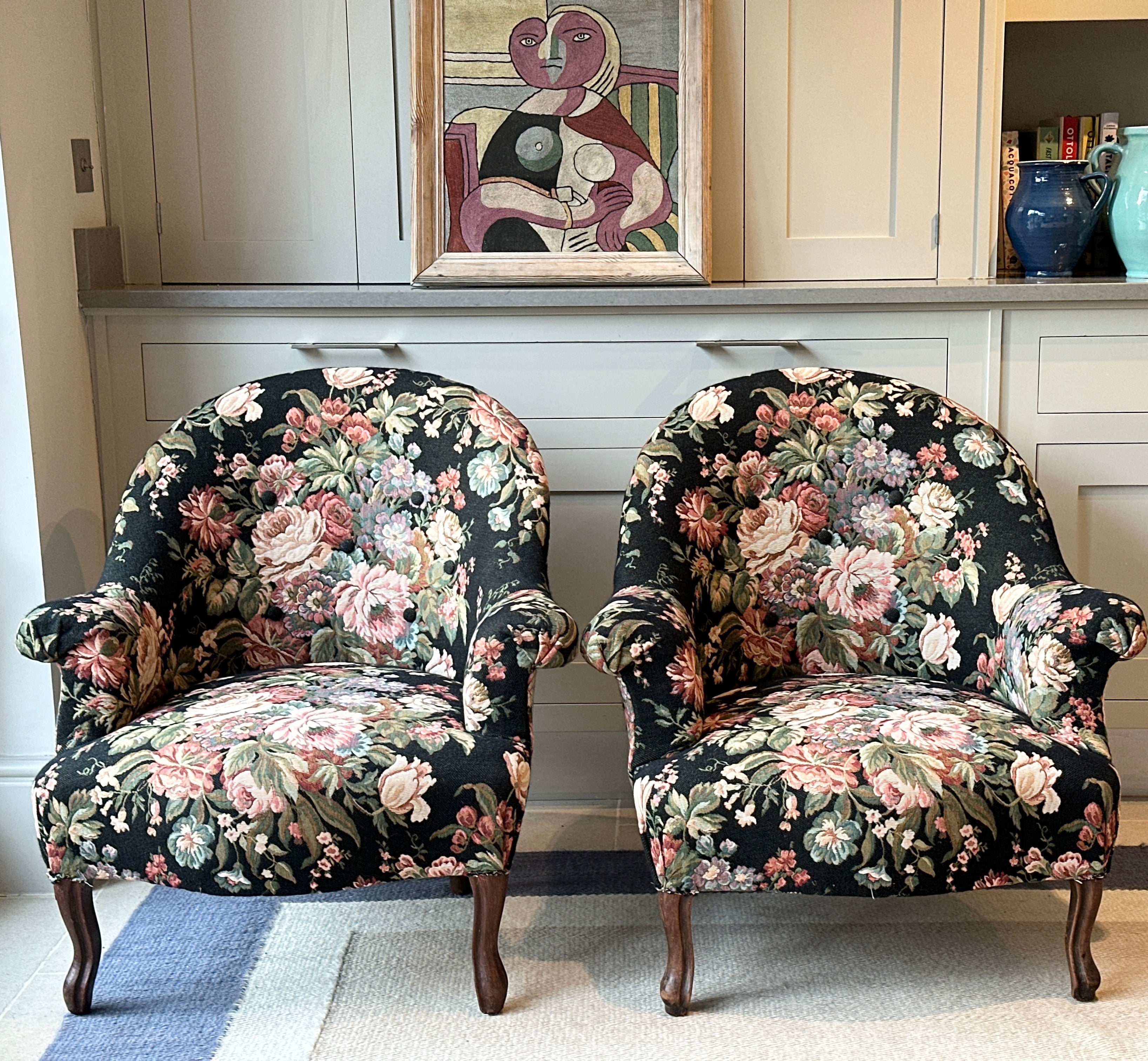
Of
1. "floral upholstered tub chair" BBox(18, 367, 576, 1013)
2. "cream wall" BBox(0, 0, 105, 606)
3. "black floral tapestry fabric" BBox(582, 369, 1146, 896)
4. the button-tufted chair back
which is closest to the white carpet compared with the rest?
"floral upholstered tub chair" BBox(18, 367, 576, 1013)

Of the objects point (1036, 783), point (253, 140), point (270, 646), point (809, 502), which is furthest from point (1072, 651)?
point (253, 140)

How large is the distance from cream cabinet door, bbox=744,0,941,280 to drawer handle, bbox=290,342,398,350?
2.52 ft

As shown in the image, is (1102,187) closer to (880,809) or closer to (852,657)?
(852,657)

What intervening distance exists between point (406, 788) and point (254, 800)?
202 mm

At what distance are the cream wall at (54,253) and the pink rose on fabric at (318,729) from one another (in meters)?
0.71

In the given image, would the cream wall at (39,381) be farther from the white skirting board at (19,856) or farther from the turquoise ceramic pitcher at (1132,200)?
the turquoise ceramic pitcher at (1132,200)

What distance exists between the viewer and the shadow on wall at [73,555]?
2.23m

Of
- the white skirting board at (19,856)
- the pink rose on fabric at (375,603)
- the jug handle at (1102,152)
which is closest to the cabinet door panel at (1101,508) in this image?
the jug handle at (1102,152)

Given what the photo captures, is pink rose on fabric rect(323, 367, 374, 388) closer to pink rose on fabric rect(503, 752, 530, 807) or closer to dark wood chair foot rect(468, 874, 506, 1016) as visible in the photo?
pink rose on fabric rect(503, 752, 530, 807)

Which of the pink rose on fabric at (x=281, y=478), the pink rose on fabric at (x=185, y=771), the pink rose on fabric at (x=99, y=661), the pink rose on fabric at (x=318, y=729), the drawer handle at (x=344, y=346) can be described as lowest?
the pink rose on fabric at (x=185, y=771)

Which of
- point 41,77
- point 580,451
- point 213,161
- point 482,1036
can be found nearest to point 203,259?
point 213,161

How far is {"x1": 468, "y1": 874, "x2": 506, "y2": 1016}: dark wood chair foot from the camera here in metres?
1.76

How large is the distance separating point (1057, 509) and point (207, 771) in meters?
1.66

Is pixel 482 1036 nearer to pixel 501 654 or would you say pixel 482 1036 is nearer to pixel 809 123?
pixel 501 654
